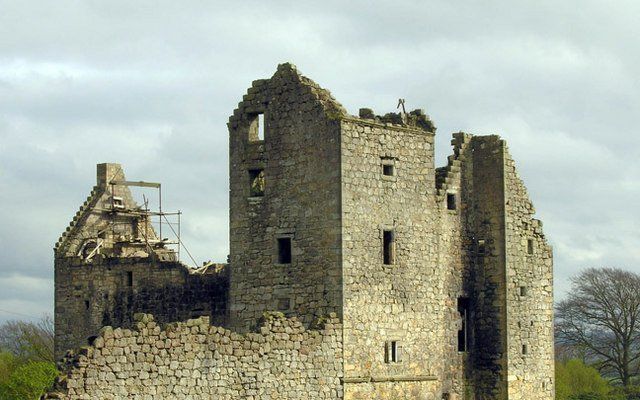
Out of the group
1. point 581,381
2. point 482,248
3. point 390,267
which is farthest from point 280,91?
point 581,381

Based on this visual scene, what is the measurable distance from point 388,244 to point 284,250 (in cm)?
257

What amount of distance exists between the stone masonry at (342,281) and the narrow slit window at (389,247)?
A: 1.8 inches

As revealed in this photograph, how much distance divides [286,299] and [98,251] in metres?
11.5

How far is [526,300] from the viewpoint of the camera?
4128 centimetres

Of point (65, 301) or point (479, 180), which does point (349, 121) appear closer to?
point (479, 180)

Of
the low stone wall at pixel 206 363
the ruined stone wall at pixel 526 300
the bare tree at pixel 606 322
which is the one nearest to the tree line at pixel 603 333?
the bare tree at pixel 606 322

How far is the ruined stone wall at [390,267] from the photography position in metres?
36.5

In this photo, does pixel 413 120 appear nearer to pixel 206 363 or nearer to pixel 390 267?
pixel 390 267

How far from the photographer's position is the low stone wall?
30219mm

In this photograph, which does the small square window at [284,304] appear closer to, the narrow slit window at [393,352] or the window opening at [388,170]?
the narrow slit window at [393,352]

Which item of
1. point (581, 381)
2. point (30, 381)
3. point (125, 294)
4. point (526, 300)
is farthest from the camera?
point (581, 381)

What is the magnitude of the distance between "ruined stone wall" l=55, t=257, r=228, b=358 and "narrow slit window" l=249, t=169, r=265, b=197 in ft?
10.4

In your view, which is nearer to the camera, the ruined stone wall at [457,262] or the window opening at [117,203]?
the ruined stone wall at [457,262]

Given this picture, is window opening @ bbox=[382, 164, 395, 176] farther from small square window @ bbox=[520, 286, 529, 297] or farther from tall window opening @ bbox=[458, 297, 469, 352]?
small square window @ bbox=[520, 286, 529, 297]
